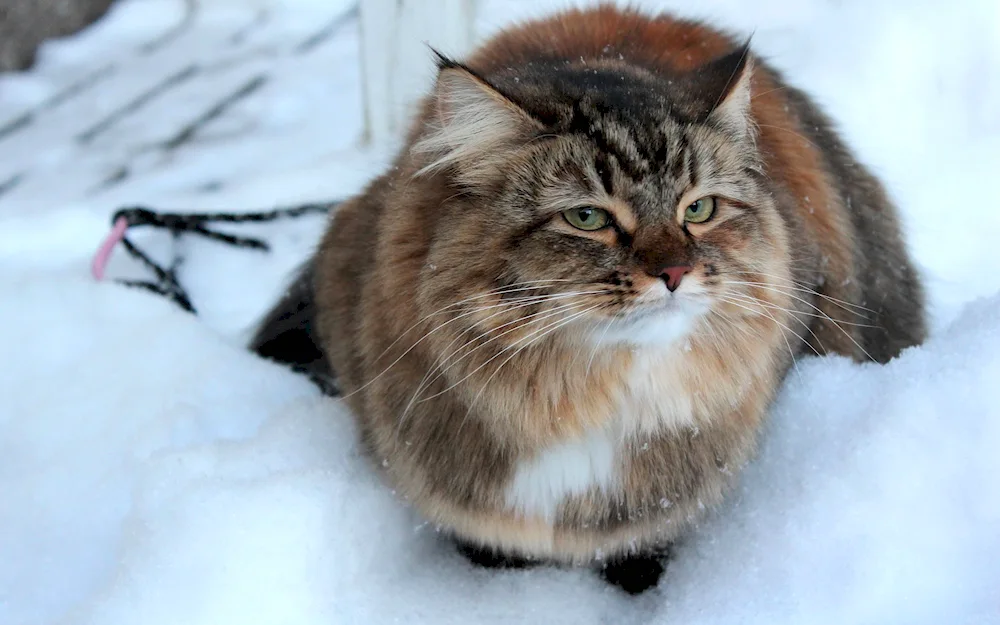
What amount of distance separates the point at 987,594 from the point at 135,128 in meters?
2.59

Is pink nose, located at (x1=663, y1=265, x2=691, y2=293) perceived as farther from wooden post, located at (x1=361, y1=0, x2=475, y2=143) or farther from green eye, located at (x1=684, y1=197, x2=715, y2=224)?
wooden post, located at (x1=361, y1=0, x2=475, y2=143)

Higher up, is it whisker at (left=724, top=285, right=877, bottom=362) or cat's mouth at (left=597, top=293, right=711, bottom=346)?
cat's mouth at (left=597, top=293, right=711, bottom=346)

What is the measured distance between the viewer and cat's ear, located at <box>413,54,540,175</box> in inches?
41.6

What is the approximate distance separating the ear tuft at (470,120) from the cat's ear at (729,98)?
251 mm

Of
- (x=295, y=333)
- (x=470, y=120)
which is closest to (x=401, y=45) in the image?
(x=295, y=333)

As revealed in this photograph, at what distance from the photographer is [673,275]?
1.00 m

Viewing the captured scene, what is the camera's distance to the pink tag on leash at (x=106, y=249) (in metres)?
2.03

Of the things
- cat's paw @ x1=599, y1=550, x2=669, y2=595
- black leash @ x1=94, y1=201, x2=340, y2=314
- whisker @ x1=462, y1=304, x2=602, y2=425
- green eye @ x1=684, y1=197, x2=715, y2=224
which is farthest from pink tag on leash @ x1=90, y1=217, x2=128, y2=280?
green eye @ x1=684, y1=197, x2=715, y2=224

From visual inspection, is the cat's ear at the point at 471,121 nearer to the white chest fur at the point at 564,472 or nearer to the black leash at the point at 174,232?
the white chest fur at the point at 564,472

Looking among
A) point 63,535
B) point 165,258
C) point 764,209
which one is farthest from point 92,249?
point 764,209

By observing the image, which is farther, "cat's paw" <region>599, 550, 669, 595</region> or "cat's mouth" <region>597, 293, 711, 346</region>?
"cat's paw" <region>599, 550, 669, 595</region>

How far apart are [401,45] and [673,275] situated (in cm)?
147

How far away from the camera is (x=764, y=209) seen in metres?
1.18

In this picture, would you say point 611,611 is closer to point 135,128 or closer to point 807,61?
point 807,61
